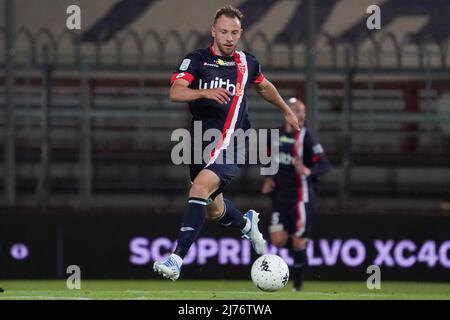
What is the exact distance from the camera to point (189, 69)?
988cm

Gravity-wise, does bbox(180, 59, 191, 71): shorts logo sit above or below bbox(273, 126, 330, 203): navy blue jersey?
above

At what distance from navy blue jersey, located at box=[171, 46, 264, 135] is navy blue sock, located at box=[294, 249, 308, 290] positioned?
11.5 feet

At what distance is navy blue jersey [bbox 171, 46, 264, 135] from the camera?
9.98 m

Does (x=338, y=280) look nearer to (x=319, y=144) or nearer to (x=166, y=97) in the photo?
(x=319, y=144)

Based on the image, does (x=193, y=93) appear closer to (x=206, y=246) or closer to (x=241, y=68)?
(x=241, y=68)

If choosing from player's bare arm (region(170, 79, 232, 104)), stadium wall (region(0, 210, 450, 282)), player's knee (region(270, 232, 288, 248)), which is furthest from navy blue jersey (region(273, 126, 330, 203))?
player's bare arm (region(170, 79, 232, 104))

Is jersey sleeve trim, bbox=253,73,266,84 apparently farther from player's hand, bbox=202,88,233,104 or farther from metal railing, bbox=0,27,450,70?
metal railing, bbox=0,27,450,70

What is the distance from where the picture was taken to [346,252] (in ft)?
47.1

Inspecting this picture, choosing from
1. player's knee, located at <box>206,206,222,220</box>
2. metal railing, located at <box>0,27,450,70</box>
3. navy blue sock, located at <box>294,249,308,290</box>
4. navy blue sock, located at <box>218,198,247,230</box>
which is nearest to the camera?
player's knee, located at <box>206,206,222,220</box>

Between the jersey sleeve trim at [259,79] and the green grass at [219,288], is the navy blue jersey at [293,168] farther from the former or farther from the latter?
the jersey sleeve trim at [259,79]

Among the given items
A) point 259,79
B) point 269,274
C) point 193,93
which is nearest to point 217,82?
point 193,93

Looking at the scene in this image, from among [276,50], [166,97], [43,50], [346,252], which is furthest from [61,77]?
[346,252]

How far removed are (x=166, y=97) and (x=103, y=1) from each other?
6.66 ft

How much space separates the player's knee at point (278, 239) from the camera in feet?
45.1
